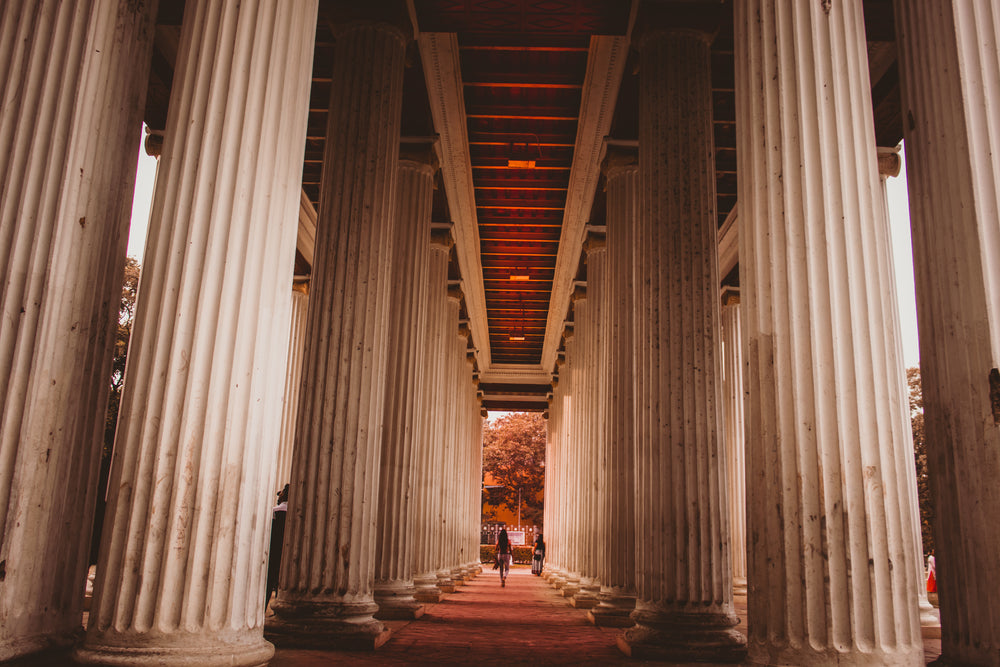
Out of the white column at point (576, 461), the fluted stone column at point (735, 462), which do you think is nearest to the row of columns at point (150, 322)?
the white column at point (576, 461)

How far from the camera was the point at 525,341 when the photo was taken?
38938 millimetres

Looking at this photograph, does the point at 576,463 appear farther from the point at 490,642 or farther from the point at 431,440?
the point at 490,642

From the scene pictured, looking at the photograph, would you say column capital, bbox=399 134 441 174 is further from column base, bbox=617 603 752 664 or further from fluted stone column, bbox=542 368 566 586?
fluted stone column, bbox=542 368 566 586

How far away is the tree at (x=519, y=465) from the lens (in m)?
69.9

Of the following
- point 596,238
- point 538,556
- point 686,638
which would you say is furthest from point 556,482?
point 686,638

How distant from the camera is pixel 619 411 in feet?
44.5

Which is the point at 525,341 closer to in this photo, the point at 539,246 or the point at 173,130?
the point at 539,246

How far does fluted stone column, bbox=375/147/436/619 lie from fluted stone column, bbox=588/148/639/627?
331 cm

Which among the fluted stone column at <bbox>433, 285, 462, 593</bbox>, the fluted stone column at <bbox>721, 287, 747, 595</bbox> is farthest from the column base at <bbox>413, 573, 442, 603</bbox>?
the fluted stone column at <bbox>721, 287, 747, 595</bbox>

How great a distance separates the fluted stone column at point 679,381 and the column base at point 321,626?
2.91 meters

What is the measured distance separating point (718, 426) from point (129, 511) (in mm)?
6493

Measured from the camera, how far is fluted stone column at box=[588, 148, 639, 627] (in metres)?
12.5

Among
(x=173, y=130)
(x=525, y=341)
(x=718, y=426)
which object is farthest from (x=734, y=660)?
(x=525, y=341)

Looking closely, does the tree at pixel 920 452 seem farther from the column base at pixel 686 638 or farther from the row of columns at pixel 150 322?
the row of columns at pixel 150 322
